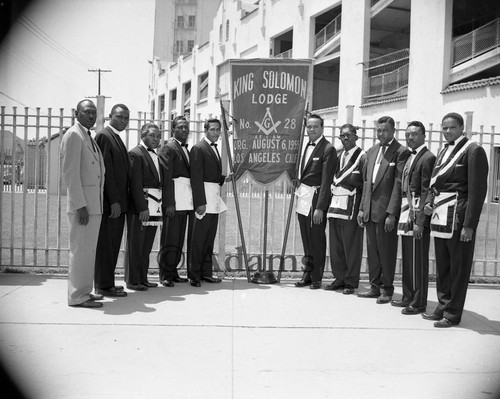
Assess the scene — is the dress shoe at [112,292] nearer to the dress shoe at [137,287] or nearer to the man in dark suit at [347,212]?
the dress shoe at [137,287]

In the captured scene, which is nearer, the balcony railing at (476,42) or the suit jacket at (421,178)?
the suit jacket at (421,178)

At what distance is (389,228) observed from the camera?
19.9 ft

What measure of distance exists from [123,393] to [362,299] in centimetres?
367

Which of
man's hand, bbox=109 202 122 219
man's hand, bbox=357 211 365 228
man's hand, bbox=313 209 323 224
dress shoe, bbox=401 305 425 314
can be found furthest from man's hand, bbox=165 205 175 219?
dress shoe, bbox=401 305 425 314

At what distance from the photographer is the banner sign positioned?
23.5 ft

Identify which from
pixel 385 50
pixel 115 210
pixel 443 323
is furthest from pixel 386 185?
pixel 385 50

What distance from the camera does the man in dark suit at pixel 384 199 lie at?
238 inches

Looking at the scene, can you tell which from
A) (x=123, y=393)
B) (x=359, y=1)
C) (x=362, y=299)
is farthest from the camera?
(x=359, y=1)

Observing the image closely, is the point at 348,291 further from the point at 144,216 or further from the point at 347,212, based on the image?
the point at 144,216

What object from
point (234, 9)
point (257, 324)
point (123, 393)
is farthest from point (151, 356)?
point (234, 9)

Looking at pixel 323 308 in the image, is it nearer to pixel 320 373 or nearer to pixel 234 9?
pixel 320 373

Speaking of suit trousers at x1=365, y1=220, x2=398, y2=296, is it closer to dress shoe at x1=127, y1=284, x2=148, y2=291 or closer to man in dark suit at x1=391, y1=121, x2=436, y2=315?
man in dark suit at x1=391, y1=121, x2=436, y2=315

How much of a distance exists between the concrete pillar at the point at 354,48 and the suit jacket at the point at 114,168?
18070mm

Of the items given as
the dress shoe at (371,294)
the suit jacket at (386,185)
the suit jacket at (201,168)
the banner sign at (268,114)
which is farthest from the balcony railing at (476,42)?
the suit jacket at (201,168)
